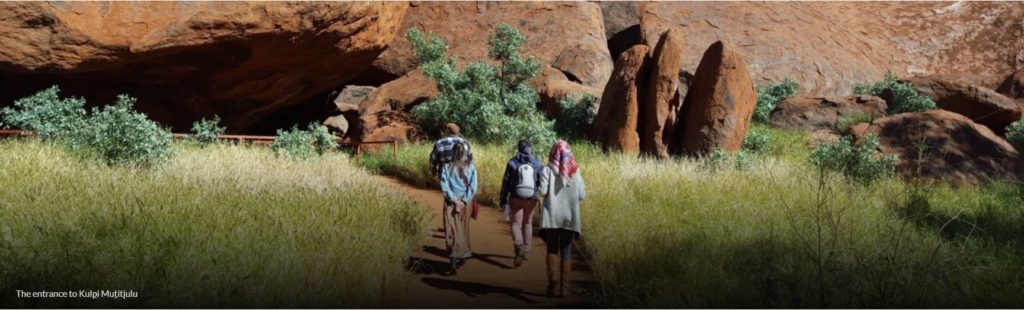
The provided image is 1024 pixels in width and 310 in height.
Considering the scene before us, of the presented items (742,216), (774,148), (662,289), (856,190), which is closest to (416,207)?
(742,216)

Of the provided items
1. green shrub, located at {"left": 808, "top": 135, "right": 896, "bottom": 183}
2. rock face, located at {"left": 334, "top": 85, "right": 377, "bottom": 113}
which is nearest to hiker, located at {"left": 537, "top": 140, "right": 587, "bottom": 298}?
green shrub, located at {"left": 808, "top": 135, "right": 896, "bottom": 183}

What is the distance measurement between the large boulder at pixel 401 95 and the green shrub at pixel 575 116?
4269mm

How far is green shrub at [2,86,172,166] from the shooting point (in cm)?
1091

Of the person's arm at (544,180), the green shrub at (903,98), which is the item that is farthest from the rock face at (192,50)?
the green shrub at (903,98)

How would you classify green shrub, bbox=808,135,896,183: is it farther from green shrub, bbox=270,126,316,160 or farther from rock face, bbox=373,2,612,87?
rock face, bbox=373,2,612,87

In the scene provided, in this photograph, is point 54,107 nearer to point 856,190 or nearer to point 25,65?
point 25,65

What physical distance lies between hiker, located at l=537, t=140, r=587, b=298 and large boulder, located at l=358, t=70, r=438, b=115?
15.2 meters

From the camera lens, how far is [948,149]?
1382cm

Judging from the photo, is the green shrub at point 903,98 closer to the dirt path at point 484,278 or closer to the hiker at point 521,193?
the dirt path at point 484,278

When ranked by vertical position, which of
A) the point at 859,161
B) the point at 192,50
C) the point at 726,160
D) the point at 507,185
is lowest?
the point at 726,160

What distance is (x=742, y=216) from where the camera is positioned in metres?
8.32

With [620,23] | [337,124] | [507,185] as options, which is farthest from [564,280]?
[620,23]

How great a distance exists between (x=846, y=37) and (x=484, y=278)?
2756 centimetres

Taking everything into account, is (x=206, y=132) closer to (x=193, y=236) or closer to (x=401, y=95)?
(x=401, y=95)
